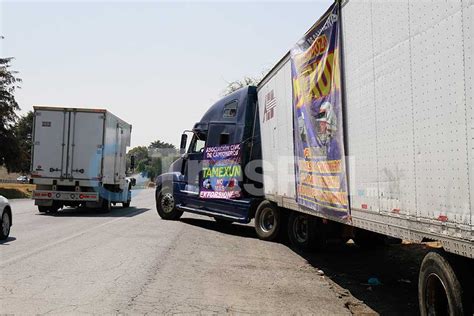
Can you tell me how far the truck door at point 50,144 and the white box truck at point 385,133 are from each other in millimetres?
9513

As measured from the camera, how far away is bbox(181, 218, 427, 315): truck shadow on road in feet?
20.1

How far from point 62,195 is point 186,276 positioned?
11.6 m

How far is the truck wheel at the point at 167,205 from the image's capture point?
15.0 meters

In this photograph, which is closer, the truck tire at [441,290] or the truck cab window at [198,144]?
the truck tire at [441,290]

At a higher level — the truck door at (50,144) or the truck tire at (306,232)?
the truck door at (50,144)

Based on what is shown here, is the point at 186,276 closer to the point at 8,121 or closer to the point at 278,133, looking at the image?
the point at 278,133

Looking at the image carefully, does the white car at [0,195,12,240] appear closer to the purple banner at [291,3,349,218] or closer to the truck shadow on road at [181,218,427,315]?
the truck shadow on road at [181,218,427,315]

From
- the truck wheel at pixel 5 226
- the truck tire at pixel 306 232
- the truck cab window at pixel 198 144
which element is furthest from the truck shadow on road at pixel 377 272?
the truck wheel at pixel 5 226

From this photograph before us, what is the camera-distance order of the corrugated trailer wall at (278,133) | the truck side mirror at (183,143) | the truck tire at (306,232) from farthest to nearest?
1. the truck side mirror at (183,143)
2. the truck tire at (306,232)
3. the corrugated trailer wall at (278,133)

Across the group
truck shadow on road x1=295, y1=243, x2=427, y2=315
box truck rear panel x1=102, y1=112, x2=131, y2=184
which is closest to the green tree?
box truck rear panel x1=102, y1=112, x2=131, y2=184

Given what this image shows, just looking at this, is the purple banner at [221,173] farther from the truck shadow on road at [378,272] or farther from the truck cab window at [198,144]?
the truck shadow on road at [378,272]

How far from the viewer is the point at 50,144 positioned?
17094mm

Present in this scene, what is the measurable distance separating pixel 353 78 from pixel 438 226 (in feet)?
8.37

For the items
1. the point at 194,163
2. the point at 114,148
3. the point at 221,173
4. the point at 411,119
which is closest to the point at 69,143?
the point at 114,148
